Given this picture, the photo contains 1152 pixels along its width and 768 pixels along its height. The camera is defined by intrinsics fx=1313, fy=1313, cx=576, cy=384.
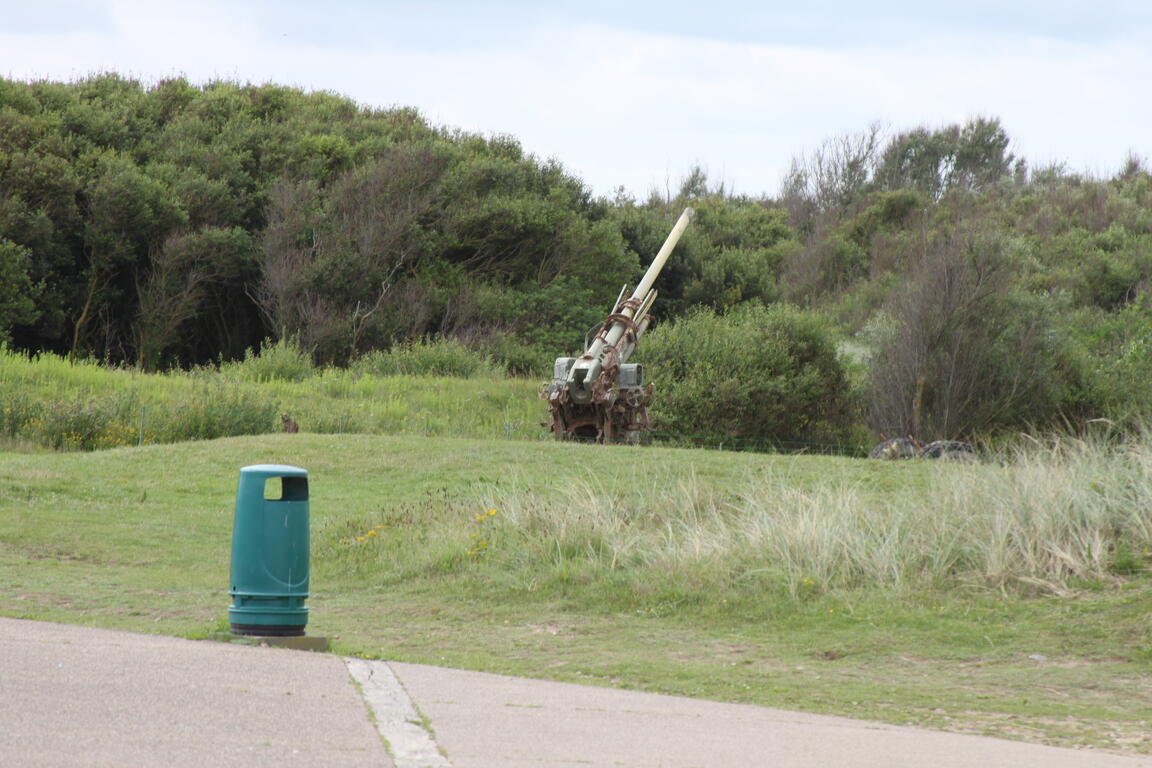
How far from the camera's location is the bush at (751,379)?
32875 mm

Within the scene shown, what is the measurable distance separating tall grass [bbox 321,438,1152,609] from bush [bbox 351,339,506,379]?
22653 mm

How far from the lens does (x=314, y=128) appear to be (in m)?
53.3

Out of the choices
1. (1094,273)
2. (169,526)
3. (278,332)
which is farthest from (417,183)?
(169,526)

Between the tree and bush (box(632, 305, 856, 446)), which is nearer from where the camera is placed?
bush (box(632, 305, 856, 446))

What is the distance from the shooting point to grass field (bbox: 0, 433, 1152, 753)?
27.5 feet

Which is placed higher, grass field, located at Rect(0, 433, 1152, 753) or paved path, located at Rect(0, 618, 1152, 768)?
paved path, located at Rect(0, 618, 1152, 768)

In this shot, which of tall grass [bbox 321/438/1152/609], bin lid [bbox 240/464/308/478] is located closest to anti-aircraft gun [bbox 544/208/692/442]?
tall grass [bbox 321/438/1152/609]

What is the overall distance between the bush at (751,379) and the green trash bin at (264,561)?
2267 centimetres

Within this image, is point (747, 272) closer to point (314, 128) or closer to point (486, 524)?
point (314, 128)

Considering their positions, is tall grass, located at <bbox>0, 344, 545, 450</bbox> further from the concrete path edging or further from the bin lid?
the concrete path edging

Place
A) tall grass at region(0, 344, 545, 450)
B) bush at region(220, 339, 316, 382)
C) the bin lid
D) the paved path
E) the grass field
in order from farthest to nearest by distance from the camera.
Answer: bush at region(220, 339, 316, 382) < tall grass at region(0, 344, 545, 450) < the grass field < the bin lid < the paved path

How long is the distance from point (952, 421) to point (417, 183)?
2206cm

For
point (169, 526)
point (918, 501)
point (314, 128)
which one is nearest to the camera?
point (918, 501)

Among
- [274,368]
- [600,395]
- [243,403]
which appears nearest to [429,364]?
[274,368]
